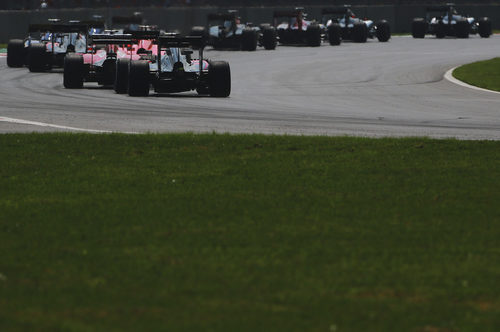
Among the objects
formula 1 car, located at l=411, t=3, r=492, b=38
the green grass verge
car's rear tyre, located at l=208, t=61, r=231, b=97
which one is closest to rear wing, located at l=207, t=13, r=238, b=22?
the green grass verge

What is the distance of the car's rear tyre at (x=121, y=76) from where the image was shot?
23.6 meters

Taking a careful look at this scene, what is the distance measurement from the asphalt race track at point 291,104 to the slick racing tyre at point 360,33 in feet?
51.5

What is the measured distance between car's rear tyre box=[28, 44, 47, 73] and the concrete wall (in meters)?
15.6

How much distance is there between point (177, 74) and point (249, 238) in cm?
1524

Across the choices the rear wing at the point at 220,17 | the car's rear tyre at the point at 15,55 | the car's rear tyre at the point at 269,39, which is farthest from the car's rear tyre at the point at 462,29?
the car's rear tyre at the point at 15,55

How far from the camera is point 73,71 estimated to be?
2511cm

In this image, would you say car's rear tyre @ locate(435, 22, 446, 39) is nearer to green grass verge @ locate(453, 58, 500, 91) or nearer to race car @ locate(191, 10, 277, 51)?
race car @ locate(191, 10, 277, 51)

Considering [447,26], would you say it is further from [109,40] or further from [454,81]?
[109,40]

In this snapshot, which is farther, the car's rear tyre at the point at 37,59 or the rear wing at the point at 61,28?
the car's rear tyre at the point at 37,59

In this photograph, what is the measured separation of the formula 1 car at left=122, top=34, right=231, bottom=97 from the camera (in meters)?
22.6

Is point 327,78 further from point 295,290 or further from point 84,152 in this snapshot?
point 295,290

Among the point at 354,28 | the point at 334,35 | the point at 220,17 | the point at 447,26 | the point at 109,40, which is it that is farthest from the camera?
the point at 447,26

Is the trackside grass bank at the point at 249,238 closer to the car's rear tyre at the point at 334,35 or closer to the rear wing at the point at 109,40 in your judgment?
the rear wing at the point at 109,40

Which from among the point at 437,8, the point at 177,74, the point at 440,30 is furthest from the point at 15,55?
the point at 440,30
